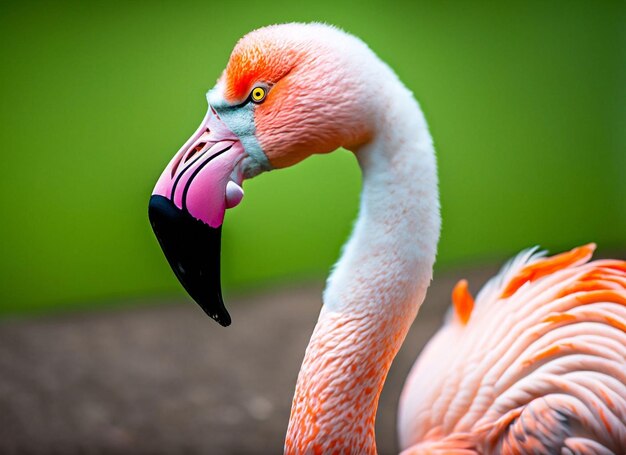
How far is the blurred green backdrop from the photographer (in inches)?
64.6

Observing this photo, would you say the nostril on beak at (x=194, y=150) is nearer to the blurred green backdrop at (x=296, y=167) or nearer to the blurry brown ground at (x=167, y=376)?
the blurred green backdrop at (x=296, y=167)

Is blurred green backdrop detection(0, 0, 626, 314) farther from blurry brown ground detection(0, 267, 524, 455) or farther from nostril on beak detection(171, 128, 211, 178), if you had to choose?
nostril on beak detection(171, 128, 211, 178)

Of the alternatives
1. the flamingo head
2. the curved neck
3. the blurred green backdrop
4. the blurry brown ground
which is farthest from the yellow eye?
the blurry brown ground

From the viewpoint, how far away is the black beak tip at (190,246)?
0.83 m

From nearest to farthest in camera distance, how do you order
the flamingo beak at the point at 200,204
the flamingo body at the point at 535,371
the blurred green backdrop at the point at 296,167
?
1. the flamingo beak at the point at 200,204
2. the flamingo body at the point at 535,371
3. the blurred green backdrop at the point at 296,167

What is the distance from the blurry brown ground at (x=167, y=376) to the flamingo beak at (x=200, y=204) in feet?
4.45

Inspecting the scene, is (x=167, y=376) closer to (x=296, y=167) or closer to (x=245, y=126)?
(x=296, y=167)

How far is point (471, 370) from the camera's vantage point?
112cm

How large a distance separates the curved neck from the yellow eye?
5.9 inches

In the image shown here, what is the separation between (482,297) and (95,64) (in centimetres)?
125

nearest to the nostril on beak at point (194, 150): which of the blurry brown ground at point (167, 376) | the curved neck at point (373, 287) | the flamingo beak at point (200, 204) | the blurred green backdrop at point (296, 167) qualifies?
the flamingo beak at point (200, 204)

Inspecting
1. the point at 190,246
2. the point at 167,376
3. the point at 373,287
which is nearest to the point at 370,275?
the point at 373,287

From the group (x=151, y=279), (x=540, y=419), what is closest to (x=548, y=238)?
(x=151, y=279)

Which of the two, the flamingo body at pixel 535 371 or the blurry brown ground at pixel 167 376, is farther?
the blurry brown ground at pixel 167 376
